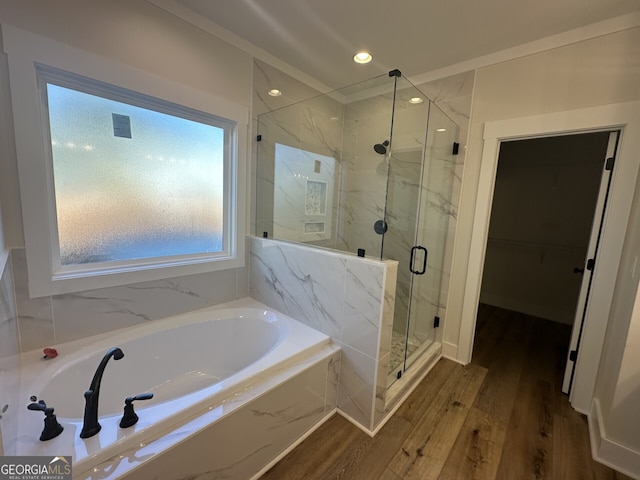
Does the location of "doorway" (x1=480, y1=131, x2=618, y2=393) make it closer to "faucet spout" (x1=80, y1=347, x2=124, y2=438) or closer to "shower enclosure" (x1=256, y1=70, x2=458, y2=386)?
"shower enclosure" (x1=256, y1=70, x2=458, y2=386)

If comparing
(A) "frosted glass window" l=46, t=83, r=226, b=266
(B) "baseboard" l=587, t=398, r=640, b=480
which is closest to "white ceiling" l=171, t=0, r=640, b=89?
(A) "frosted glass window" l=46, t=83, r=226, b=266

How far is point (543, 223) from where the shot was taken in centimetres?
344

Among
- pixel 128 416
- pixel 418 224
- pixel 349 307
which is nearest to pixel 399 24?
pixel 418 224

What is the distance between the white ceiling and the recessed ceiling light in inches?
1.8

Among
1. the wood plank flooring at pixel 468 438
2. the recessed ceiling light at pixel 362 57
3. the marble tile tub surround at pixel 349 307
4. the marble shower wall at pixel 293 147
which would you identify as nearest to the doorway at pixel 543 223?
the wood plank flooring at pixel 468 438

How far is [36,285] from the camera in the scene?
1433 millimetres

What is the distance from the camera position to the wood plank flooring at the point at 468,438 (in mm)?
1406

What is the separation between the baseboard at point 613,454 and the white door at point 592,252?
1.33 feet

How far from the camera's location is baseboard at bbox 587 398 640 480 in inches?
55.8

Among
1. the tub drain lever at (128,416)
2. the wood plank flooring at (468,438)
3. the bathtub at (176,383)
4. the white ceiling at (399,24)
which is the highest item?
the white ceiling at (399,24)

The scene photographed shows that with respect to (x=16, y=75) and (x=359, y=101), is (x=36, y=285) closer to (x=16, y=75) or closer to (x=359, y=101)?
(x=16, y=75)

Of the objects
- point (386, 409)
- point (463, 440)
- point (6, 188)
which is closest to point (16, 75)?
point (6, 188)

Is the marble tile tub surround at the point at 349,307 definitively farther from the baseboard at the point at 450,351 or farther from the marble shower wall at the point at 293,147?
the baseboard at the point at 450,351

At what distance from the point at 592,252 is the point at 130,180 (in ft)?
10.7
